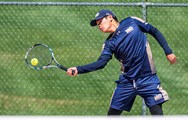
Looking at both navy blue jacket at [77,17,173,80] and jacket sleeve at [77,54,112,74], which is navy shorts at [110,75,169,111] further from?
jacket sleeve at [77,54,112,74]

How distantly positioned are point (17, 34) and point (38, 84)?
3.13 ft

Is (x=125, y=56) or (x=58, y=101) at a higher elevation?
(x=125, y=56)

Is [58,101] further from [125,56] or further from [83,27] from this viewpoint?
[125,56]

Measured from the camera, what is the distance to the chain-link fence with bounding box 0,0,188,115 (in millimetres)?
9508

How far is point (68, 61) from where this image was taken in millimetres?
10039

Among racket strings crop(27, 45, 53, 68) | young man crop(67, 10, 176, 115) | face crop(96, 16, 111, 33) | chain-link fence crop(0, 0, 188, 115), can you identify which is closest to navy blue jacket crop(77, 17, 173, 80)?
young man crop(67, 10, 176, 115)

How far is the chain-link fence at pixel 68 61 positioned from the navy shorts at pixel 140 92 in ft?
6.40

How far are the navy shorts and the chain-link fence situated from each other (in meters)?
1.95

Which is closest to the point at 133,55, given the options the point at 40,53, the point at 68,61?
the point at 40,53

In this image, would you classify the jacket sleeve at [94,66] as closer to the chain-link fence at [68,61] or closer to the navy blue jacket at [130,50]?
the navy blue jacket at [130,50]

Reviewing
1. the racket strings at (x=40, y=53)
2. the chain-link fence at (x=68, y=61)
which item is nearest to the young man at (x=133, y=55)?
the racket strings at (x=40, y=53)

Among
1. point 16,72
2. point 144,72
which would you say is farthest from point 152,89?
point 16,72

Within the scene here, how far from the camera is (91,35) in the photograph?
10.3 m

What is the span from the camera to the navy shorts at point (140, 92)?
23.3ft
